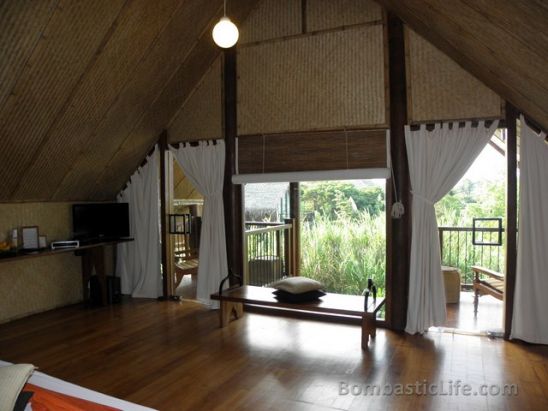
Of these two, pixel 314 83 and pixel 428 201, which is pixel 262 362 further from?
pixel 314 83

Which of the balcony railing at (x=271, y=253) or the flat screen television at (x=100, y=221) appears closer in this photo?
the flat screen television at (x=100, y=221)

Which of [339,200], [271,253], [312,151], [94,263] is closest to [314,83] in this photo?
[312,151]

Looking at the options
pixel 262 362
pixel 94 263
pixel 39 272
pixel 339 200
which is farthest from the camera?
pixel 339 200

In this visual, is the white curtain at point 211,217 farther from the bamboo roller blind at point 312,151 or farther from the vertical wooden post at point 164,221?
the vertical wooden post at point 164,221

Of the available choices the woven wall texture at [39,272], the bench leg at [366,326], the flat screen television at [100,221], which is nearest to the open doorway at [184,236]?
the flat screen television at [100,221]

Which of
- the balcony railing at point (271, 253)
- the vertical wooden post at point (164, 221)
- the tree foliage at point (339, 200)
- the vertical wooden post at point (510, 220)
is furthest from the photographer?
the tree foliage at point (339, 200)

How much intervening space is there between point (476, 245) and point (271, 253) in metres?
2.64

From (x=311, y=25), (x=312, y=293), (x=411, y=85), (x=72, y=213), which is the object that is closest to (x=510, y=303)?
(x=312, y=293)

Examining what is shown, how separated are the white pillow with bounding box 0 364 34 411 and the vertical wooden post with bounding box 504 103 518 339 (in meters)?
3.68

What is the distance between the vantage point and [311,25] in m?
4.19

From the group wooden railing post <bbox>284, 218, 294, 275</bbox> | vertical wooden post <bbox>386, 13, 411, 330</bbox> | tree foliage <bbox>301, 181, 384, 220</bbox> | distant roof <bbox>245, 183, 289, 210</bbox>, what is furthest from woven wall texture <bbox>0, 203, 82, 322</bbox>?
vertical wooden post <bbox>386, 13, 411, 330</bbox>

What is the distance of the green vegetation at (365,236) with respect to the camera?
5449mm

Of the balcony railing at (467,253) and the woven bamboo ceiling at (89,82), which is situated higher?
the woven bamboo ceiling at (89,82)

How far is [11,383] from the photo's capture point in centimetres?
136
